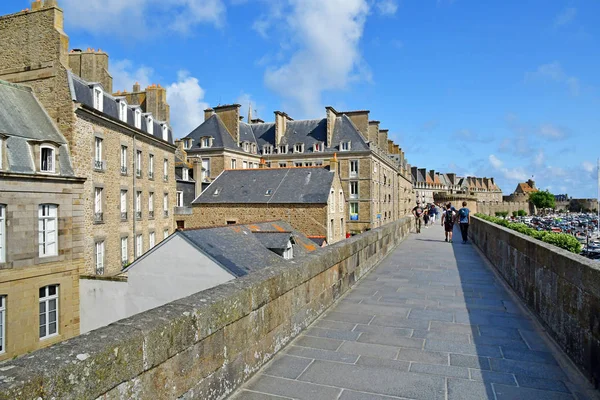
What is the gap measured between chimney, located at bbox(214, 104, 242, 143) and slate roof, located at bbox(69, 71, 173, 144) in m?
20.3

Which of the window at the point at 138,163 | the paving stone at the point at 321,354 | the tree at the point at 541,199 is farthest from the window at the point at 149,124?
the tree at the point at 541,199

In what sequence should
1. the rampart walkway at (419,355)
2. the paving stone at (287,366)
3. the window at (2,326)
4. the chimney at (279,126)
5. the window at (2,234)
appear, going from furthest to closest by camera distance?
the chimney at (279,126), the window at (2,234), the window at (2,326), the paving stone at (287,366), the rampart walkway at (419,355)

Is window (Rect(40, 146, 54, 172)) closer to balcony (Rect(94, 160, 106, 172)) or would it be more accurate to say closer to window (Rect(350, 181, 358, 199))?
balcony (Rect(94, 160, 106, 172))

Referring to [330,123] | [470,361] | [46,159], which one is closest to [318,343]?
[470,361]

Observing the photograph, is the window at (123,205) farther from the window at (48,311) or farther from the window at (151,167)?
the window at (48,311)

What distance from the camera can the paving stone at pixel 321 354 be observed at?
163 inches

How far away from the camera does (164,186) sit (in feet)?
104

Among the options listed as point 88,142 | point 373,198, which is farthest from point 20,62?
point 373,198

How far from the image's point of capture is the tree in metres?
122

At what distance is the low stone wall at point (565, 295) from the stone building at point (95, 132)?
21.3 metres

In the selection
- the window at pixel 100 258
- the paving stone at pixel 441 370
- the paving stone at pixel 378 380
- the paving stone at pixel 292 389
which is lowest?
the window at pixel 100 258

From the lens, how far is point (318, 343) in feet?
15.2

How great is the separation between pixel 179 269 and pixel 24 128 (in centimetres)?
994

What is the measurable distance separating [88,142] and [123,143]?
350 cm
